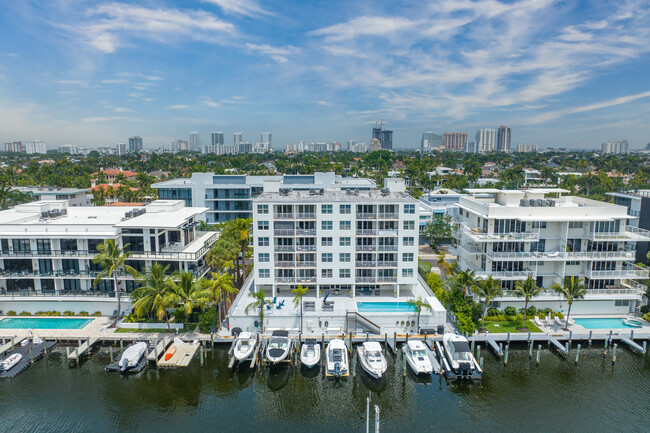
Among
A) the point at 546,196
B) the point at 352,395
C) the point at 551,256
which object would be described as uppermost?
the point at 546,196

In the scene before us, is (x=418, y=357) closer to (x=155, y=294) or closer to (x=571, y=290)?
(x=571, y=290)

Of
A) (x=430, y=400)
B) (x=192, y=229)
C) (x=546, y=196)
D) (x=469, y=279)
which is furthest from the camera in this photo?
(x=546, y=196)

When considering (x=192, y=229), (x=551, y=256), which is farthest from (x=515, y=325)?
(x=192, y=229)

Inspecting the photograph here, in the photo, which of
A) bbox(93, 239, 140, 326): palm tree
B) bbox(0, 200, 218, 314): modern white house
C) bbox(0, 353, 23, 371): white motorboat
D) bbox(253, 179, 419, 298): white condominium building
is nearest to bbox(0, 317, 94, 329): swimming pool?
bbox(0, 200, 218, 314): modern white house

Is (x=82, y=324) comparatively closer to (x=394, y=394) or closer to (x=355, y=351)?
(x=355, y=351)

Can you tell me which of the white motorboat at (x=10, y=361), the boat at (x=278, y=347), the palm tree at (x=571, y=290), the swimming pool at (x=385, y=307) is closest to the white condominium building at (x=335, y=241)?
the swimming pool at (x=385, y=307)

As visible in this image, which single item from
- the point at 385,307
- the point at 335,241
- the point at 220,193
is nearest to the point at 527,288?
the point at 385,307
